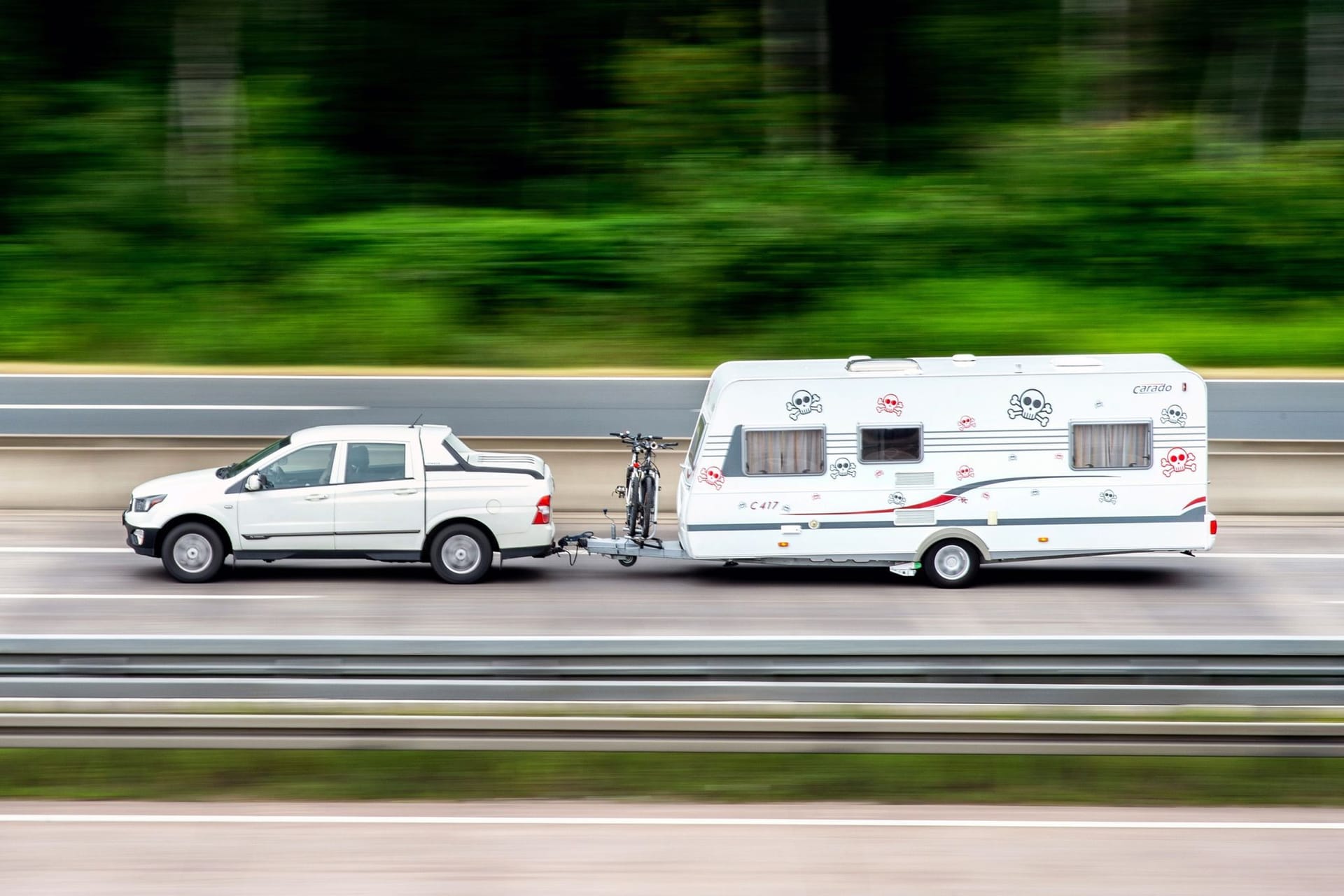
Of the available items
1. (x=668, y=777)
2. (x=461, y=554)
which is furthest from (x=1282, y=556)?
(x=668, y=777)

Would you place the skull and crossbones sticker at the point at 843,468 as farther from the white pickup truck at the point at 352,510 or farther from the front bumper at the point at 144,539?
the front bumper at the point at 144,539

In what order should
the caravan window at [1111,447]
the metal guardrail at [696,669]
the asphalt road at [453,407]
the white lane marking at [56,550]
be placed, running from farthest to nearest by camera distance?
1. the asphalt road at [453,407]
2. the white lane marking at [56,550]
3. the caravan window at [1111,447]
4. the metal guardrail at [696,669]

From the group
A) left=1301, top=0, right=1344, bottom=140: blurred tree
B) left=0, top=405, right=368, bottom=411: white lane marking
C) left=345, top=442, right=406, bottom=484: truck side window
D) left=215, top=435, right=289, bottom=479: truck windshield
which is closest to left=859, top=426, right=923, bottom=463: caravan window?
left=345, top=442, right=406, bottom=484: truck side window

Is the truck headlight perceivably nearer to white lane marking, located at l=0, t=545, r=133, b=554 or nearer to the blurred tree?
white lane marking, located at l=0, t=545, r=133, b=554

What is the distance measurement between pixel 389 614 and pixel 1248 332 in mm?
16027

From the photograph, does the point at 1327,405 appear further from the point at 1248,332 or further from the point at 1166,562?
the point at 1248,332

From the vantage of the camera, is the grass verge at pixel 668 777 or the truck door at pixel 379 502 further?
the truck door at pixel 379 502

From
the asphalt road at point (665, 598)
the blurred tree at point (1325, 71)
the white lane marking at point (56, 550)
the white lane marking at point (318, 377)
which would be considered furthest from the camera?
the blurred tree at point (1325, 71)

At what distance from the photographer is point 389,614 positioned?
13.3m

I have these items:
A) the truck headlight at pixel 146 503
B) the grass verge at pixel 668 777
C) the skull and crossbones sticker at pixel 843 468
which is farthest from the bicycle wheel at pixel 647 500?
the grass verge at pixel 668 777

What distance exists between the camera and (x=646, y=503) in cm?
1472

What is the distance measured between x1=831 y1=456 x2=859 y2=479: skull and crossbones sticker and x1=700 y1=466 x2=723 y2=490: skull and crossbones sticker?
107 centimetres

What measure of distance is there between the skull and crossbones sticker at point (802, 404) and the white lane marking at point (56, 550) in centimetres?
721

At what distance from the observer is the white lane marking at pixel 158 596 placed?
1380cm
